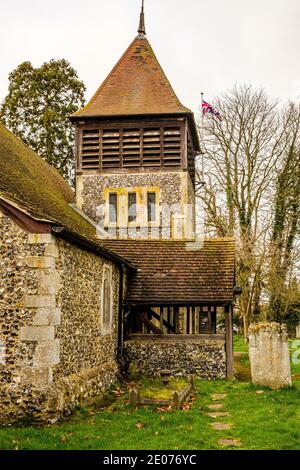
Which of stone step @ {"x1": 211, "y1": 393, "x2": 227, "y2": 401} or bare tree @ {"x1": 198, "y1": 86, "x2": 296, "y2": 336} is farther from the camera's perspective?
bare tree @ {"x1": 198, "y1": 86, "x2": 296, "y2": 336}

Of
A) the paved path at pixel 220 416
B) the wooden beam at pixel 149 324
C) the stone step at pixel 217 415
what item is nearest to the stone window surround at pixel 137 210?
the wooden beam at pixel 149 324

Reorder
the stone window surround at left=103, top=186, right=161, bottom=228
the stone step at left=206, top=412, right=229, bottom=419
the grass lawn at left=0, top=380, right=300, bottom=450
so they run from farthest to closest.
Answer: the stone window surround at left=103, top=186, right=161, bottom=228 < the stone step at left=206, top=412, right=229, bottom=419 < the grass lawn at left=0, top=380, right=300, bottom=450

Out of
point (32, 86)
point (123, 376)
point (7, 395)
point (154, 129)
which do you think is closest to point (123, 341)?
point (123, 376)

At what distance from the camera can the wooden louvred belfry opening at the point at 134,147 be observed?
69.3 ft

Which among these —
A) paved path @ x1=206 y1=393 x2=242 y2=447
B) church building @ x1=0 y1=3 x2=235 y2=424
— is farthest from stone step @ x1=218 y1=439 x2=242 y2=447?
church building @ x1=0 y1=3 x2=235 y2=424

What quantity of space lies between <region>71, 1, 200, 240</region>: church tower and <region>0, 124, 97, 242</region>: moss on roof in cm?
155

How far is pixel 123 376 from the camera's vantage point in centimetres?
1570

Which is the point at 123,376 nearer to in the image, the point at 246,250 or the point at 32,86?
the point at 246,250

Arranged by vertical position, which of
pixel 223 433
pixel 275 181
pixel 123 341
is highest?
pixel 275 181

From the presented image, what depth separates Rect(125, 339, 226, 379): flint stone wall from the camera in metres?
15.7

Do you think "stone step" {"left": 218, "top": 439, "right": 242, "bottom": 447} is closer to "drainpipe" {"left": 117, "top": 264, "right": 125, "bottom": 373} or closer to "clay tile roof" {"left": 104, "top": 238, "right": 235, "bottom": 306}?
"clay tile roof" {"left": 104, "top": 238, "right": 235, "bottom": 306}

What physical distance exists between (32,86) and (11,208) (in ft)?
71.4

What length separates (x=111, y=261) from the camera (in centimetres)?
1497

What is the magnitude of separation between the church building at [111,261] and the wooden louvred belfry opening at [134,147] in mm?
40
